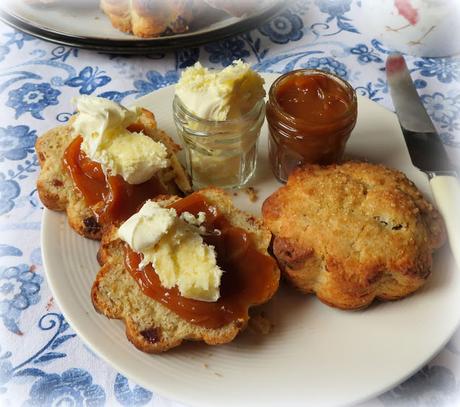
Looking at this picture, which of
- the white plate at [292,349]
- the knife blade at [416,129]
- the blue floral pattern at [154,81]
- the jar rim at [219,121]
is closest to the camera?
the white plate at [292,349]

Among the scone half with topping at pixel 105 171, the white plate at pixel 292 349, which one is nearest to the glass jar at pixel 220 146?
the scone half with topping at pixel 105 171

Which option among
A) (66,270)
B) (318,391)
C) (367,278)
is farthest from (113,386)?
(367,278)

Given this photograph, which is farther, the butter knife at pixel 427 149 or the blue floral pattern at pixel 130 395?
the butter knife at pixel 427 149

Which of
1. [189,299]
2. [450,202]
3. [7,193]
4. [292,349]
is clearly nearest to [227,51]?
[7,193]

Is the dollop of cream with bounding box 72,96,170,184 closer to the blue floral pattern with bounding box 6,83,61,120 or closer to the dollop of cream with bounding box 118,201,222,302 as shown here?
the dollop of cream with bounding box 118,201,222,302

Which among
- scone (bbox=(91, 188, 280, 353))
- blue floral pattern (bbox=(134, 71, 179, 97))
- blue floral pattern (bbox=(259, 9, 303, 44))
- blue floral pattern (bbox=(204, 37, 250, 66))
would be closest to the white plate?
scone (bbox=(91, 188, 280, 353))

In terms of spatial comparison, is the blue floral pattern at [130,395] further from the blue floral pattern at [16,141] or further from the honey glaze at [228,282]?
the blue floral pattern at [16,141]

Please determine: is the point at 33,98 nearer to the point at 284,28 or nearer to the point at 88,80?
the point at 88,80
